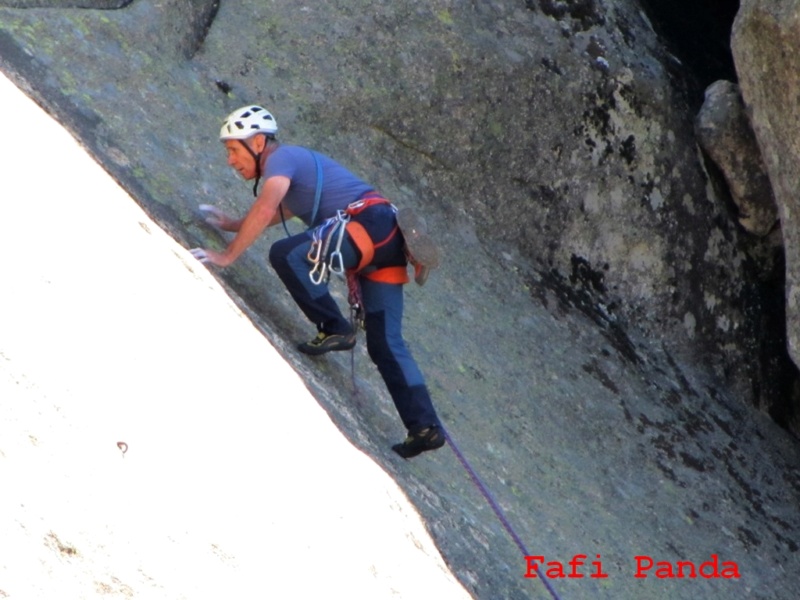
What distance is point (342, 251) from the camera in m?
7.62

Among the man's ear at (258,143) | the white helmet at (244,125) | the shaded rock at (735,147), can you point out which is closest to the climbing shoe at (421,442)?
the man's ear at (258,143)

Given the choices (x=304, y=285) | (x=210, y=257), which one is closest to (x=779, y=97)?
(x=304, y=285)

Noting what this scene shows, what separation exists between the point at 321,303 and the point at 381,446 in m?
1.04

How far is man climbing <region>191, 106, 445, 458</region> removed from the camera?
25.1ft

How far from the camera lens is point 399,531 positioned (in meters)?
5.78

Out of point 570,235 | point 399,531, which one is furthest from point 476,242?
point 399,531

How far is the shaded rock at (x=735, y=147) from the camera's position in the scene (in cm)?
1162

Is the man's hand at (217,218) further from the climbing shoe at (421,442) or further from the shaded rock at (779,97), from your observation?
the shaded rock at (779,97)

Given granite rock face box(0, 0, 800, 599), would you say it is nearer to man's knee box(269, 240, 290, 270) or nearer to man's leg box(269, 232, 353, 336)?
man's leg box(269, 232, 353, 336)

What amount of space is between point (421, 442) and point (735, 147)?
5610mm

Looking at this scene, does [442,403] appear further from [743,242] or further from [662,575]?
[743,242]

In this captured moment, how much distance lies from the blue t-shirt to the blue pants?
0.94ft

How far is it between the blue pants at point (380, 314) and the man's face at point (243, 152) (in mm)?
557

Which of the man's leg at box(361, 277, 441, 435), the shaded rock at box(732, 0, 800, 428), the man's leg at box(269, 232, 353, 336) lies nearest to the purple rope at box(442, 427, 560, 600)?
the man's leg at box(361, 277, 441, 435)
